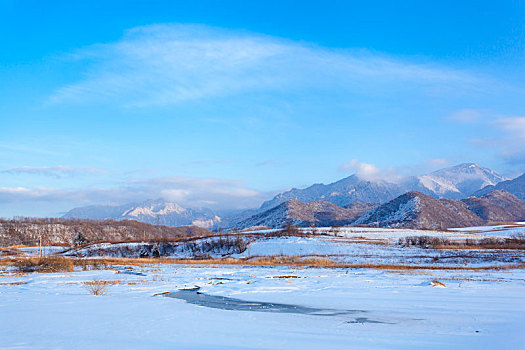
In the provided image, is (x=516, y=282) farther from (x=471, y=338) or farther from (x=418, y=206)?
(x=418, y=206)

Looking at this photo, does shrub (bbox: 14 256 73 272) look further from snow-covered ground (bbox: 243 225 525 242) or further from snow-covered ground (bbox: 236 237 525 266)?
snow-covered ground (bbox: 243 225 525 242)

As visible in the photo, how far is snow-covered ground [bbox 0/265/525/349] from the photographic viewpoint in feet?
36.5

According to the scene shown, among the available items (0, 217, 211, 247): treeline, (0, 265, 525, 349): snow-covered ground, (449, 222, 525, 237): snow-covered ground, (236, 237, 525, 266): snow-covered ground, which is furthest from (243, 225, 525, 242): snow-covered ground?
(0, 217, 211, 247): treeline

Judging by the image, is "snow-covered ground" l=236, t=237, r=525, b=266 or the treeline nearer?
"snow-covered ground" l=236, t=237, r=525, b=266

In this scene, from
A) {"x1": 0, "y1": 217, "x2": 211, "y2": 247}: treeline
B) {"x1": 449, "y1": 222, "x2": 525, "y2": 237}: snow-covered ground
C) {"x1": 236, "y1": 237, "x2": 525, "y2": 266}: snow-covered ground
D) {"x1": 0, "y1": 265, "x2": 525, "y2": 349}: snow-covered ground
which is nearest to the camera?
{"x1": 0, "y1": 265, "x2": 525, "y2": 349}: snow-covered ground


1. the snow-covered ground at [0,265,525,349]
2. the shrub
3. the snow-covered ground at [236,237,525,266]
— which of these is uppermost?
the snow-covered ground at [0,265,525,349]

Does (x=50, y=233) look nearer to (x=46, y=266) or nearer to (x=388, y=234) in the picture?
(x=388, y=234)

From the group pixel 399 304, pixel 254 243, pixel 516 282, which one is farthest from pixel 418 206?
pixel 399 304

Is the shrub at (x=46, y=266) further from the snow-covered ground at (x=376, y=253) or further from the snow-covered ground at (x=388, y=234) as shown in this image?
the snow-covered ground at (x=388, y=234)

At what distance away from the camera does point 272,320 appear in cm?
1480

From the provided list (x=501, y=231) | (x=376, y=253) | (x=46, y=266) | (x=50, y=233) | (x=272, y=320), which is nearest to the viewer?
(x=272, y=320)

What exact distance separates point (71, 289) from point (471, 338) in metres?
20.8

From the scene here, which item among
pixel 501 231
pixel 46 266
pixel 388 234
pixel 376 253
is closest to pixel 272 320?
pixel 46 266

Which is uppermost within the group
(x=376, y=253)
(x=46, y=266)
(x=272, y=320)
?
(x=272, y=320)
